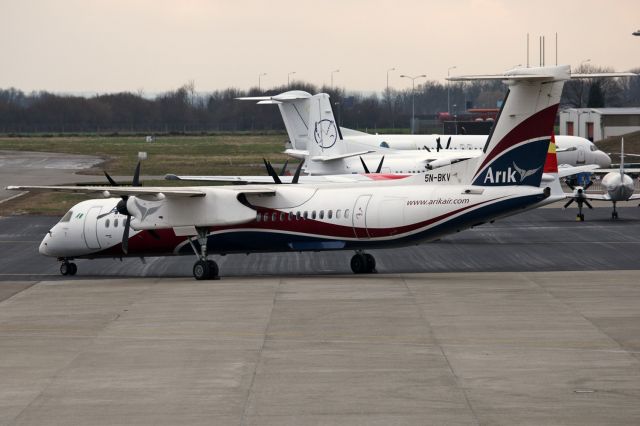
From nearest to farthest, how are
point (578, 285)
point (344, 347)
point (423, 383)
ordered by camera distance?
point (423, 383) < point (344, 347) < point (578, 285)

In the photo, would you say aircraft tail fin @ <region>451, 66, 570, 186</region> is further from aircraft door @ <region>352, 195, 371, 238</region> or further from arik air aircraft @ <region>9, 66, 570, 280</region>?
aircraft door @ <region>352, 195, 371, 238</region>

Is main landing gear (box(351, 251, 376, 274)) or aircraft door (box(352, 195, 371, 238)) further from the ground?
aircraft door (box(352, 195, 371, 238))

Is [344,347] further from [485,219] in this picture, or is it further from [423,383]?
[485,219]

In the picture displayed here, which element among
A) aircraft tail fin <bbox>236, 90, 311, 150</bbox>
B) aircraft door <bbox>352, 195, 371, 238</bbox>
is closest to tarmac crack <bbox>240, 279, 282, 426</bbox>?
aircraft door <bbox>352, 195, 371, 238</bbox>

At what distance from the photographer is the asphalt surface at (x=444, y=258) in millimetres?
35594

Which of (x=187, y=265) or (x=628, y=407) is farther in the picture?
(x=187, y=265)

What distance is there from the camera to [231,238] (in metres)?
34.1

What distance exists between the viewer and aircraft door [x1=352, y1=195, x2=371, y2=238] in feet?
104

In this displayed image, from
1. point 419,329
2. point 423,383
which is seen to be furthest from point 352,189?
point 423,383

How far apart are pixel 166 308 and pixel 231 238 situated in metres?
7.39

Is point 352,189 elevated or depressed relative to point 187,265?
elevated

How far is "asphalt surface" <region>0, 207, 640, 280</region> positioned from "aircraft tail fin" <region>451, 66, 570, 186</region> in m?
5.17

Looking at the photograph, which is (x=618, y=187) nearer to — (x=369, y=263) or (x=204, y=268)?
(x=369, y=263)

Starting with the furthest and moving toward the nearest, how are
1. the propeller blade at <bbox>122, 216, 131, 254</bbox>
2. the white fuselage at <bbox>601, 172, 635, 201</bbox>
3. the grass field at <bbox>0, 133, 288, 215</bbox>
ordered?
the grass field at <bbox>0, 133, 288, 215</bbox>
the white fuselage at <bbox>601, 172, 635, 201</bbox>
the propeller blade at <bbox>122, 216, 131, 254</bbox>
